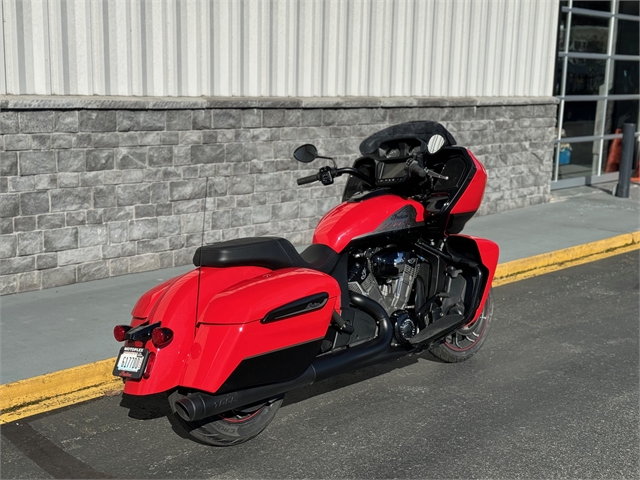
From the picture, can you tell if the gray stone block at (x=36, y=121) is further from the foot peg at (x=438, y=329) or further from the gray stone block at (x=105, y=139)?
the foot peg at (x=438, y=329)

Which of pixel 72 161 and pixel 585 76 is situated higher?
pixel 585 76

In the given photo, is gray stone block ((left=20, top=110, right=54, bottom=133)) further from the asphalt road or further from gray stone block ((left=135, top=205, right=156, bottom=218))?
the asphalt road

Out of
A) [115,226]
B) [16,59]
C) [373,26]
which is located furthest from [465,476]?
[373,26]

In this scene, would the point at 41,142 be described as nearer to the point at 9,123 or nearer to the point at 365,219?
the point at 9,123

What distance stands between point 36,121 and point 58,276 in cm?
138

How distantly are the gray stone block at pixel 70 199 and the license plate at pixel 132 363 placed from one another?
3.58m

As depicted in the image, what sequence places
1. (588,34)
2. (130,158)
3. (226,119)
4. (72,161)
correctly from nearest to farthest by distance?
(72,161)
(130,158)
(226,119)
(588,34)

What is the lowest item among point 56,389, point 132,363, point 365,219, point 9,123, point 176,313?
point 56,389

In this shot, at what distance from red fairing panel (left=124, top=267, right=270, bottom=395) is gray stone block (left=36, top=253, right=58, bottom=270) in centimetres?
314

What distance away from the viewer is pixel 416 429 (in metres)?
5.16

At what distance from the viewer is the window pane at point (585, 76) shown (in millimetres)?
13938

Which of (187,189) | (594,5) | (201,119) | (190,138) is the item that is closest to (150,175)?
(187,189)

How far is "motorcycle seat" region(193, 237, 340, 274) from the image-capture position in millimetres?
4715

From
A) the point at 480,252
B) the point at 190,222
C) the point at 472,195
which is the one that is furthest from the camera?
the point at 190,222
